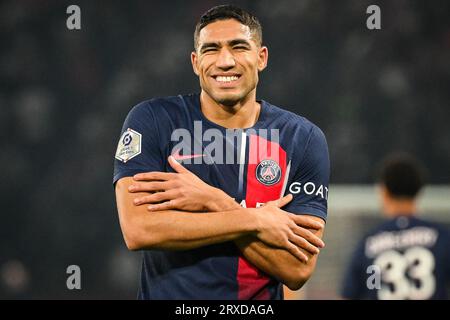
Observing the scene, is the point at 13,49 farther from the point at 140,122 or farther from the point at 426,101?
the point at 140,122

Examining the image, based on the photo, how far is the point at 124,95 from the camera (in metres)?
8.35

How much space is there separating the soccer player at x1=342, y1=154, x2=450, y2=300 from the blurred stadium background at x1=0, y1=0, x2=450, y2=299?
110 inches

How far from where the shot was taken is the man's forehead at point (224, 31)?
294 centimetres

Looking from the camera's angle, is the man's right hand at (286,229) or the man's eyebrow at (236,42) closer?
the man's right hand at (286,229)

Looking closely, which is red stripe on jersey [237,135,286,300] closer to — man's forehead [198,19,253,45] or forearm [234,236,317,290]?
forearm [234,236,317,290]

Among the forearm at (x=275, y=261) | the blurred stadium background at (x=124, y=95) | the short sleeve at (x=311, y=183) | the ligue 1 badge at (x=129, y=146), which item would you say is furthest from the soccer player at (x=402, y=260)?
the blurred stadium background at (x=124, y=95)

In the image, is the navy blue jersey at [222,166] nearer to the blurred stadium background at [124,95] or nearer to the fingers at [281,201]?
the fingers at [281,201]

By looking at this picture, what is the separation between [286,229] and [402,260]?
1.81 m

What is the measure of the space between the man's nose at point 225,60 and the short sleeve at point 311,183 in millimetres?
448

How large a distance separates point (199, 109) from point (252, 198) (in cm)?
43

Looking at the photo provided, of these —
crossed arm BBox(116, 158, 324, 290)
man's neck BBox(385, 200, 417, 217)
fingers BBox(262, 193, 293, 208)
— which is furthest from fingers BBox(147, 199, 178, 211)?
man's neck BBox(385, 200, 417, 217)

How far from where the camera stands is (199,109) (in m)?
3.03

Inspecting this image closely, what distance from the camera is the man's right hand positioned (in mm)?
2770
